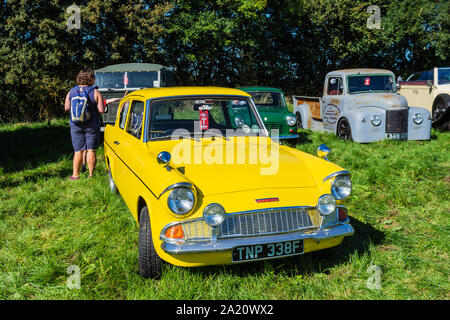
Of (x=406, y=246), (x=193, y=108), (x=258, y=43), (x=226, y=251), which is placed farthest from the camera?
(x=258, y=43)

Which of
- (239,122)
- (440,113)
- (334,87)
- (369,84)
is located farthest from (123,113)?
(440,113)

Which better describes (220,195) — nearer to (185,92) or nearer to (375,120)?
(185,92)

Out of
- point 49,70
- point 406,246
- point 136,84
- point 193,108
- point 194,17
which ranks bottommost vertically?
point 406,246

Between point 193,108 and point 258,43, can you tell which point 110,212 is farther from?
point 258,43

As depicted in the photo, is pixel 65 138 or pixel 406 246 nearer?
pixel 406 246

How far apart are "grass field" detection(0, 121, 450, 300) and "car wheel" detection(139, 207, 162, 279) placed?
7cm

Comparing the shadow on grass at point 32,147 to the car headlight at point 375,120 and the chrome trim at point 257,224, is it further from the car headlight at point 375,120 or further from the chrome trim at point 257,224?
the car headlight at point 375,120

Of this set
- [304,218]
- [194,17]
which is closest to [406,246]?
[304,218]

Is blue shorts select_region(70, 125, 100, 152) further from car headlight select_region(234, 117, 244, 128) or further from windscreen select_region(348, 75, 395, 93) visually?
windscreen select_region(348, 75, 395, 93)

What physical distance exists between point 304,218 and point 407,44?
26.8 metres

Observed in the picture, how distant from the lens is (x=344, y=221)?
3164 millimetres

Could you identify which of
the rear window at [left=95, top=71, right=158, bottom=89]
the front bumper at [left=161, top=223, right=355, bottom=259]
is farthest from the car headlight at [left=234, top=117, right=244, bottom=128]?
the rear window at [left=95, top=71, right=158, bottom=89]

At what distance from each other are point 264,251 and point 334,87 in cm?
778

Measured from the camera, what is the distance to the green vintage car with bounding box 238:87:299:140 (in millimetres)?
8445
